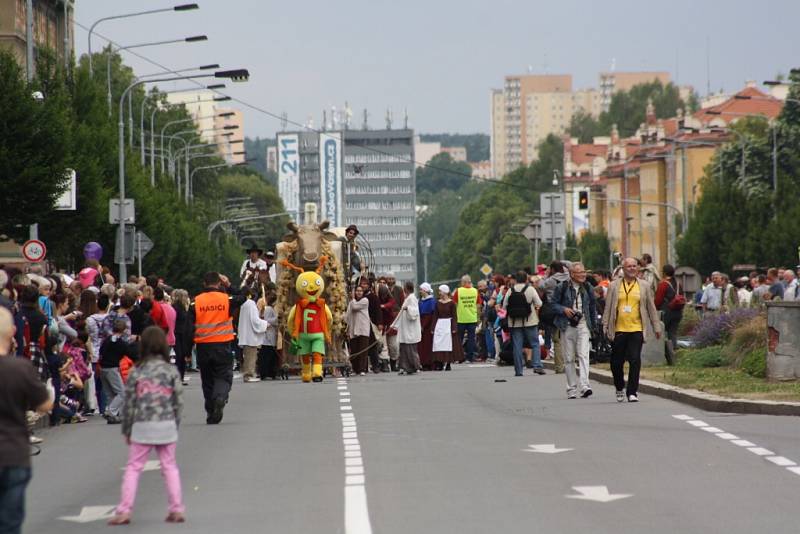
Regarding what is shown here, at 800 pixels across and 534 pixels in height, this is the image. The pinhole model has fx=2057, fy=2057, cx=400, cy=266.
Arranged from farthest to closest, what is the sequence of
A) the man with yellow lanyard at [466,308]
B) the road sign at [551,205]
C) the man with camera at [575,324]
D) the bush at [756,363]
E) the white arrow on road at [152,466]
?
the road sign at [551,205] → the man with yellow lanyard at [466,308] → the bush at [756,363] → the man with camera at [575,324] → the white arrow on road at [152,466]

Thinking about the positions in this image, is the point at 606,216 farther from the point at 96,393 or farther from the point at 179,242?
the point at 96,393

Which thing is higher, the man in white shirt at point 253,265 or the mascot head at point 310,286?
the man in white shirt at point 253,265

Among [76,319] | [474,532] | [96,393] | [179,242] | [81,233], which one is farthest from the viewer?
[179,242]

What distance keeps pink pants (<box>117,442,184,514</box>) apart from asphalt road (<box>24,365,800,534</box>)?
175 millimetres

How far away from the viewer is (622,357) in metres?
24.9

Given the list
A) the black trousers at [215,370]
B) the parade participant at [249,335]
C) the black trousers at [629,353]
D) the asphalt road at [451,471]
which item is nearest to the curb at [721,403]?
the asphalt road at [451,471]

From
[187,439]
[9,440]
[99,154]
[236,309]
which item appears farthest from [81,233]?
[9,440]

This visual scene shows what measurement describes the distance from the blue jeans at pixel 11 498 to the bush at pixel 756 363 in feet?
59.4

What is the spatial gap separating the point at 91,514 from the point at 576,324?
12774 mm

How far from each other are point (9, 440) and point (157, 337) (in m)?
3.31

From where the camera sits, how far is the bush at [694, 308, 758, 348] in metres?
33.9

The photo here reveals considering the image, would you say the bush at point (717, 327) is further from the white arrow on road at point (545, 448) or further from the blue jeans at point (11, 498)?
the blue jeans at point (11, 498)

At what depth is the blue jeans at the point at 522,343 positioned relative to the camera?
33.9m

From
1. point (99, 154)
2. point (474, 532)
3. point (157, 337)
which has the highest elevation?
point (99, 154)
